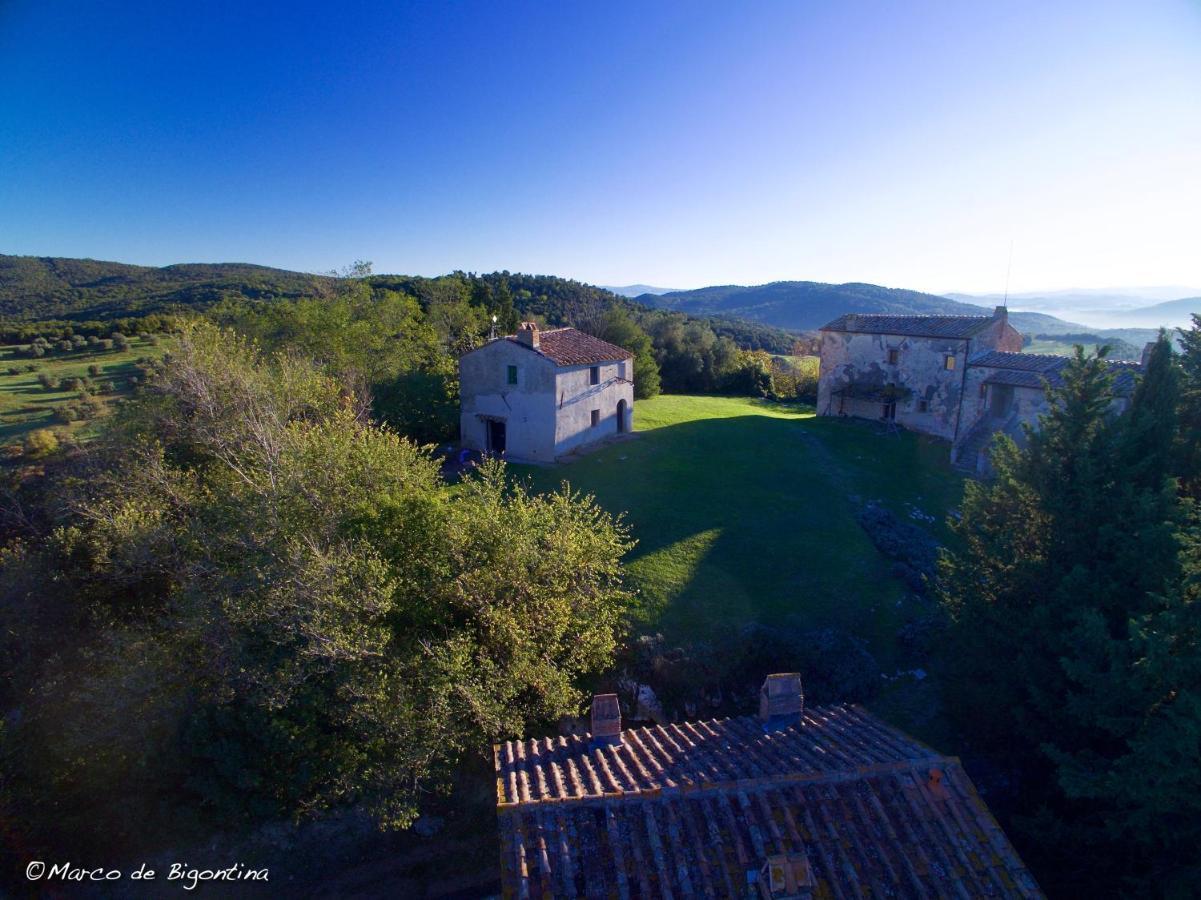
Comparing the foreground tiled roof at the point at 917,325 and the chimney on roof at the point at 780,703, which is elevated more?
the foreground tiled roof at the point at 917,325

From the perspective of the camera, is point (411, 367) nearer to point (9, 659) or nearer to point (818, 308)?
point (9, 659)

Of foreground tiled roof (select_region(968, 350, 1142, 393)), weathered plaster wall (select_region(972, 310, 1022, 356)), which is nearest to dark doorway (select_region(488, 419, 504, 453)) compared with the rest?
foreground tiled roof (select_region(968, 350, 1142, 393))

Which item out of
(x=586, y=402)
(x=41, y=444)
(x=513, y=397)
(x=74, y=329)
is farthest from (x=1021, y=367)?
(x=74, y=329)

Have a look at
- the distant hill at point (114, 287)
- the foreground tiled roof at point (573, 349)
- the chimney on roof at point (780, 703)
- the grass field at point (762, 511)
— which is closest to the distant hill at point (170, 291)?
the distant hill at point (114, 287)

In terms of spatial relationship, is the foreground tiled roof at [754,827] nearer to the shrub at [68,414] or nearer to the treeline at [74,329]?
the shrub at [68,414]

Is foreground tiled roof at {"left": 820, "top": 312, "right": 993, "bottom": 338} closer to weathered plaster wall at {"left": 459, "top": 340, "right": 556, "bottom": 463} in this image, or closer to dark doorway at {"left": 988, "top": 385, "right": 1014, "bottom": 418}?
dark doorway at {"left": 988, "top": 385, "right": 1014, "bottom": 418}

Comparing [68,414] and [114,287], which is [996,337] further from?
[114,287]
